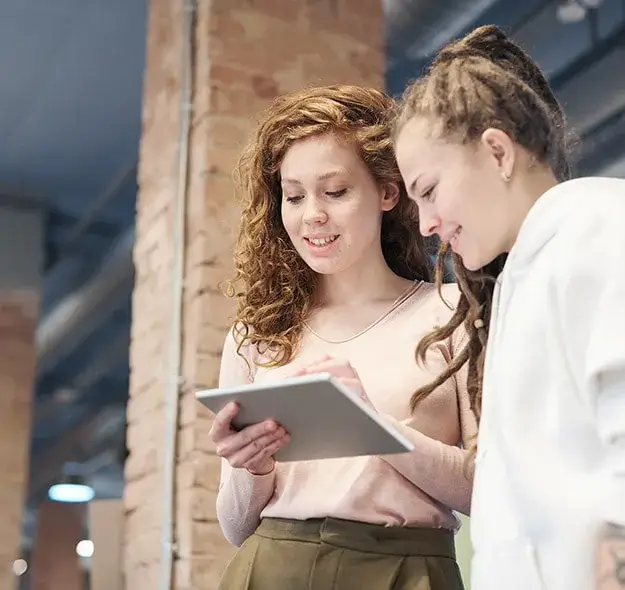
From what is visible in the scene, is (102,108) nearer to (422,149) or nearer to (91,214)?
(91,214)

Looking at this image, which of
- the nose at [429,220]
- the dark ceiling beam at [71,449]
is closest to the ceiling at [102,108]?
the nose at [429,220]

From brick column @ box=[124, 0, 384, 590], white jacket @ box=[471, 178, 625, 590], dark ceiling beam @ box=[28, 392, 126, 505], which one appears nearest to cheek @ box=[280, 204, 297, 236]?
white jacket @ box=[471, 178, 625, 590]

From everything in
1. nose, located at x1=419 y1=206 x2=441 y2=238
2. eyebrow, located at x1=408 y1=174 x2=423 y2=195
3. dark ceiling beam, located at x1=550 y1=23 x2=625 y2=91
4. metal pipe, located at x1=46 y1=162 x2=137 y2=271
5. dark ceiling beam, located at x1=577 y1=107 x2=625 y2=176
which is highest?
metal pipe, located at x1=46 y1=162 x2=137 y2=271

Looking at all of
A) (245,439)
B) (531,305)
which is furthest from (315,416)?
(531,305)

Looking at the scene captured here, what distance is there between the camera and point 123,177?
5594mm

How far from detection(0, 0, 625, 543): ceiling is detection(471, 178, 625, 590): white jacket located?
1.07 m

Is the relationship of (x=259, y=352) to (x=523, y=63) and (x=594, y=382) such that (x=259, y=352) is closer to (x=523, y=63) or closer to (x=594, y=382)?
(x=523, y=63)

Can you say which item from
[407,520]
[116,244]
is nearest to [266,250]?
[407,520]

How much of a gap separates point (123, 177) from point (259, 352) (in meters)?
4.03

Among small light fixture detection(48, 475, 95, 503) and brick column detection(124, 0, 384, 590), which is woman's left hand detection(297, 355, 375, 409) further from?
small light fixture detection(48, 475, 95, 503)

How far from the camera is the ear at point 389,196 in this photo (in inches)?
68.9

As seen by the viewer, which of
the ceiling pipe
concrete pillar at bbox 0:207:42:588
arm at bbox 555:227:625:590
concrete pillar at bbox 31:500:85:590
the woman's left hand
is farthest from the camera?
concrete pillar at bbox 31:500:85:590

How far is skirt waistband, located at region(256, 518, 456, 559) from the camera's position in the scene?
4.98ft

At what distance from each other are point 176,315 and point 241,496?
137cm
